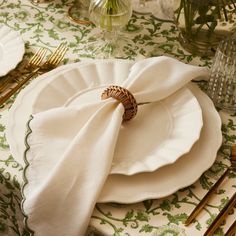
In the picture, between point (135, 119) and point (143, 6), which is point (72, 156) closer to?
point (135, 119)

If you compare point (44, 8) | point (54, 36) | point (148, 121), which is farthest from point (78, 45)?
point (148, 121)

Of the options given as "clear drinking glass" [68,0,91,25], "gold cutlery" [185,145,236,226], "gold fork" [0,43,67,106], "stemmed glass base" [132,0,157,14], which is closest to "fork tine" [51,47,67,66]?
"gold fork" [0,43,67,106]

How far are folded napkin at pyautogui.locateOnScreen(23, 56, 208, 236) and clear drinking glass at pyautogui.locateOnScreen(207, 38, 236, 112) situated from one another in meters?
0.07

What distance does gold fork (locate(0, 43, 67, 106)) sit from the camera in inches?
31.2

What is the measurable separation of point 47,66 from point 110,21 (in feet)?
0.50

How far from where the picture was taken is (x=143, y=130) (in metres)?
0.71

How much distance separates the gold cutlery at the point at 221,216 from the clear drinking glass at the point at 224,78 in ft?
0.67

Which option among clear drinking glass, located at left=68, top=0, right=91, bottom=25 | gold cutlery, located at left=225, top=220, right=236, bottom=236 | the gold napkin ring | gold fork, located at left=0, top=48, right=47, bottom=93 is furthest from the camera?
clear drinking glass, located at left=68, top=0, right=91, bottom=25

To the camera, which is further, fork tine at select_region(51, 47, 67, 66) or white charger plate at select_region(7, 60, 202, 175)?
fork tine at select_region(51, 47, 67, 66)

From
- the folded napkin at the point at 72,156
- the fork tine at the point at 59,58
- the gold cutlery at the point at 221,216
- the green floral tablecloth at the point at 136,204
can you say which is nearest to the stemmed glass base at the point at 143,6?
the green floral tablecloth at the point at 136,204

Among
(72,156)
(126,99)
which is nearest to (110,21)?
(126,99)

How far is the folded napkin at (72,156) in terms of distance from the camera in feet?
A: 1.90

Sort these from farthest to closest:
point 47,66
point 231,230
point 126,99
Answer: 1. point 47,66
2. point 126,99
3. point 231,230

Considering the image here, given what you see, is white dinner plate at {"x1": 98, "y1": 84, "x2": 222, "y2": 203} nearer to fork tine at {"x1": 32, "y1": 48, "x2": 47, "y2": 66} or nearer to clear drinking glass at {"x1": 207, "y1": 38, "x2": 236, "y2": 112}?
clear drinking glass at {"x1": 207, "y1": 38, "x2": 236, "y2": 112}
